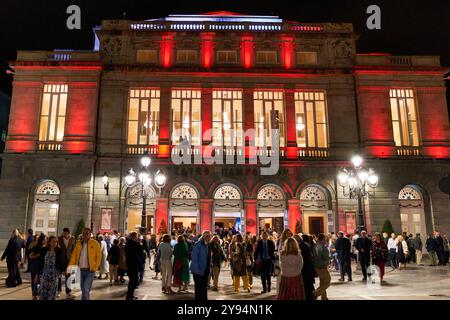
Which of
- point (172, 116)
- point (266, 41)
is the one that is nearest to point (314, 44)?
point (266, 41)

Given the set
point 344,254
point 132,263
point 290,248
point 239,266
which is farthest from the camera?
point 344,254

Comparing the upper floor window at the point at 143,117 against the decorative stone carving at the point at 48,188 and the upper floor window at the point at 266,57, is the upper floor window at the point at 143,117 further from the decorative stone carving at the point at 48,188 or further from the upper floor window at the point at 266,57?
the upper floor window at the point at 266,57

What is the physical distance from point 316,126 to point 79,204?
17.5 metres

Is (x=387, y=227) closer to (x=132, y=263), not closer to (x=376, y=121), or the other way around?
(x=376, y=121)

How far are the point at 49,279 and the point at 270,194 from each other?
713 inches

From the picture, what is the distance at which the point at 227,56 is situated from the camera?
1125 inches

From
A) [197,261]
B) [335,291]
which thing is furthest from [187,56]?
[197,261]

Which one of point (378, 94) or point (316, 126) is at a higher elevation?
point (378, 94)

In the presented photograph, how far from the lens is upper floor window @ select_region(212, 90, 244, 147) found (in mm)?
27094

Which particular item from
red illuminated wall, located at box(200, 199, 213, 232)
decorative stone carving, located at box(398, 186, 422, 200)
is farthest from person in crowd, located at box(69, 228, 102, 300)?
decorative stone carving, located at box(398, 186, 422, 200)

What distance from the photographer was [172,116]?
27.4 meters

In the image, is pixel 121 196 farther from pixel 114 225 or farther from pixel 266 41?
pixel 266 41

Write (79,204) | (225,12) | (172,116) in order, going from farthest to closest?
1. (225,12)
2. (172,116)
3. (79,204)

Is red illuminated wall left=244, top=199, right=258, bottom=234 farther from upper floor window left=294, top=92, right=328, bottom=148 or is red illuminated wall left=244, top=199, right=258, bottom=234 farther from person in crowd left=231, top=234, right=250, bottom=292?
person in crowd left=231, top=234, right=250, bottom=292
